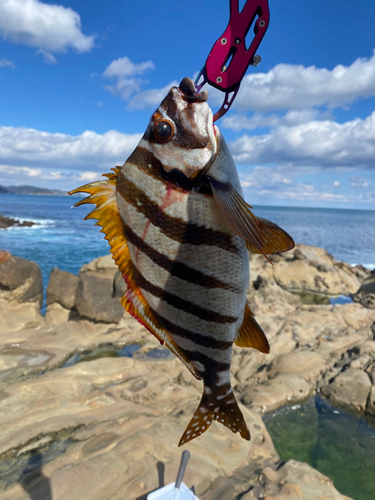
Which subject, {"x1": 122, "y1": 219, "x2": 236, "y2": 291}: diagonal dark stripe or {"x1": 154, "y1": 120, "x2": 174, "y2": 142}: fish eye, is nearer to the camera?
{"x1": 154, "y1": 120, "x2": 174, "y2": 142}: fish eye

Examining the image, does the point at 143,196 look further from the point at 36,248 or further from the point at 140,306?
the point at 36,248

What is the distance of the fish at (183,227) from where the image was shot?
151cm

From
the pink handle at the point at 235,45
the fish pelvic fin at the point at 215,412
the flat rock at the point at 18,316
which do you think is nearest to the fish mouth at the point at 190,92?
the pink handle at the point at 235,45

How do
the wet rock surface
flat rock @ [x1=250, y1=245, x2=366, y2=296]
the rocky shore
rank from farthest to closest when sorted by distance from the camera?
flat rock @ [x1=250, y1=245, x2=366, y2=296]
the wet rock surface
the rocky shore

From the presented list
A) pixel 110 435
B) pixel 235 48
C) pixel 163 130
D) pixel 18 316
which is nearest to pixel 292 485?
pixel 110 435

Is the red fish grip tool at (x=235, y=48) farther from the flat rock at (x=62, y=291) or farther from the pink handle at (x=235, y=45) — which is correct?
the flat rock at (x=62, y=291)

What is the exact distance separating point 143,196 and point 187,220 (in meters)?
0.23

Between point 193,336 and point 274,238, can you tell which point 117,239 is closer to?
point 193,336

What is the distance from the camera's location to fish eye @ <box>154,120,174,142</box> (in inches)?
59.2

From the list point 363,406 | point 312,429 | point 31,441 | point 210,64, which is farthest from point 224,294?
point 363,406

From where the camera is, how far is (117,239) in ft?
5.61

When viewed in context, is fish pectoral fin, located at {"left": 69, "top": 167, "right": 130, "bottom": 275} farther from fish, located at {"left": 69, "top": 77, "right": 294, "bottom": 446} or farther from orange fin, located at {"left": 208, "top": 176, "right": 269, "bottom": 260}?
orange fin, located at {"left": 208, "top": 176, "right": 269, "bottom": 260}

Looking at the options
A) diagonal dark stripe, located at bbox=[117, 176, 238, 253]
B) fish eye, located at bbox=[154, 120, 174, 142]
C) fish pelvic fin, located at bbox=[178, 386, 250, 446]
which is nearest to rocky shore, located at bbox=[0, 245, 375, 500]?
fish pelvic fin, located at bbox=[178, 386, 250, 446]

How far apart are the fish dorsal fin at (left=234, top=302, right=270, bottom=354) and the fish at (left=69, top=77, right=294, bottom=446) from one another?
0.43 feet
